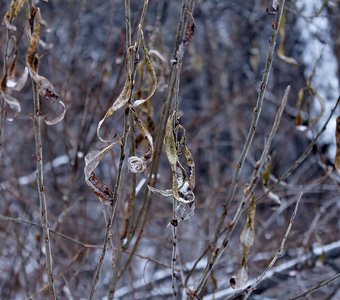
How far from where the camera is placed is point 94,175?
1.45 m

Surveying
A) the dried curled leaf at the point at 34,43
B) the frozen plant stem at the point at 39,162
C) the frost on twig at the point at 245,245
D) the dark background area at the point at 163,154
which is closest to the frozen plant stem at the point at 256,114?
the frost on twig at the point at 245,245

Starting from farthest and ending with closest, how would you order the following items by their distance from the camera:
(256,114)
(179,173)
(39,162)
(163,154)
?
(163,154), (256,114), (39,162), (179,173)

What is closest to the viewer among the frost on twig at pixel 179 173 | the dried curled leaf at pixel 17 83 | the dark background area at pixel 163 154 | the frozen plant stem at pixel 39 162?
the frost on twig at pixel 179 173

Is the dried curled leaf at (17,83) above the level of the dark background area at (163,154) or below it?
below

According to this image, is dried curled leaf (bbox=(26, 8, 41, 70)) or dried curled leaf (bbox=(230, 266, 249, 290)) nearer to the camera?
dried curled leaf (bbox=(26, 8, 41, 70))

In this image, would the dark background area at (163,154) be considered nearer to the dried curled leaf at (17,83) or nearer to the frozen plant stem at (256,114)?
the frozen plant stem at (256,114)

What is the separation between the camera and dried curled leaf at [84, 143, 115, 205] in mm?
1372

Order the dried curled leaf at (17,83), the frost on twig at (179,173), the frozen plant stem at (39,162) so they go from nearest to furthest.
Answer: the frost on twig at (179,173), the frozen plant stem at (39,162), the dried curled leaf at (17,83)

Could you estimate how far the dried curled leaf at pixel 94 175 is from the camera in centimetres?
137

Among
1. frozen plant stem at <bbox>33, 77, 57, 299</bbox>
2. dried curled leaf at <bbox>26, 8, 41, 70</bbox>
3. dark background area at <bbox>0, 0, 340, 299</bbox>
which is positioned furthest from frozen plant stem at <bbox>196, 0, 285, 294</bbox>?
dried curled leaf at <bbox>26, 8, 41, 70</bbox>

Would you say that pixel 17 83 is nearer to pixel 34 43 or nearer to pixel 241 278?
pixel 34 43

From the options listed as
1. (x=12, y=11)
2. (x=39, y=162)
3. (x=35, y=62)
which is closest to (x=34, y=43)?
(x=35, y=62)

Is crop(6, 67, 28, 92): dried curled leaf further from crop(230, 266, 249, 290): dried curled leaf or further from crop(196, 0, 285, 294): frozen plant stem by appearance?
crop(230, 266, 249, 290): dried curled leaf

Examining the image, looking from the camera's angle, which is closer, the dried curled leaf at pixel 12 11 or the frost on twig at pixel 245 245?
the dried curled leaf at pixel 12 11
